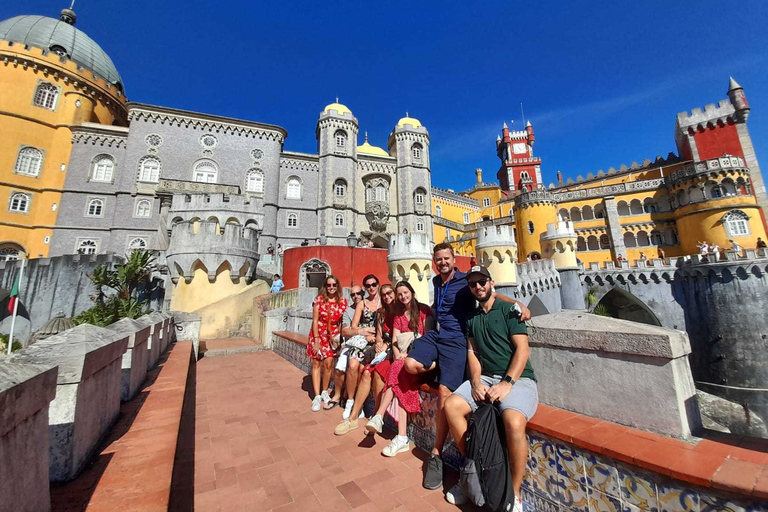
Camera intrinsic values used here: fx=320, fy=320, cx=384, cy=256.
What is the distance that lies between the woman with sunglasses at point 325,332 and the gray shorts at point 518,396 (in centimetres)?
251

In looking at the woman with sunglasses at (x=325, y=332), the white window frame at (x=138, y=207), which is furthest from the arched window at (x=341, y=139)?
the woman with sunglasses at (x=325, y=332)

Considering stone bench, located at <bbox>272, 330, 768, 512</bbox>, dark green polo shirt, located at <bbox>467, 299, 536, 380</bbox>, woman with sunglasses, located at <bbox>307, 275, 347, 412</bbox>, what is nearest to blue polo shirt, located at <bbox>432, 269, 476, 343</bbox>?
dark green polo shirt, located at <bbox>467, 299, 536, 380</bbox>

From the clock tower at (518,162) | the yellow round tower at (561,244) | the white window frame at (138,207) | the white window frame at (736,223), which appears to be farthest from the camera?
the clock tower at (518,162)

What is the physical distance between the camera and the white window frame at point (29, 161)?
2205cm

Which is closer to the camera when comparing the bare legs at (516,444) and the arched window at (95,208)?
the bare legs at (516,444)

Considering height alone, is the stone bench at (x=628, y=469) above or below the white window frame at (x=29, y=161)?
below

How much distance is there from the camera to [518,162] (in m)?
46.0

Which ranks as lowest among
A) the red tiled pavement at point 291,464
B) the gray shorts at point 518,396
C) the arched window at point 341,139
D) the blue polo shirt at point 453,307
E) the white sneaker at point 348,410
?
the red tiled pavement at point 291,464

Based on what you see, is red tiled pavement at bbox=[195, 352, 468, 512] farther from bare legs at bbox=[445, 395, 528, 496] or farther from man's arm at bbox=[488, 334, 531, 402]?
man's arm at bbox=[488, 334, 531, 402]

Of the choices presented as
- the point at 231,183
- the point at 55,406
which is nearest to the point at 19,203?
the point at 231,183

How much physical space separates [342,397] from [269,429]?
1.18 meters

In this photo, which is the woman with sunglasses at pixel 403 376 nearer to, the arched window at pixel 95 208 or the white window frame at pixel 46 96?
the arched window at pixel 95 208

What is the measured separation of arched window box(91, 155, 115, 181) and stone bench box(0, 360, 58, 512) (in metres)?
Answer: 29.8

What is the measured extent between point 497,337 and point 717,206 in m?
32.5
